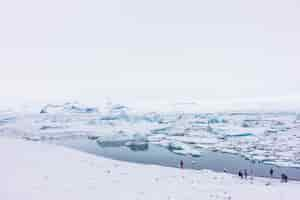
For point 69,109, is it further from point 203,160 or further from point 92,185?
point 92,185

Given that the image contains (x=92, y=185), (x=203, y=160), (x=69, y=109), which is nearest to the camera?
(x=92, y=185)

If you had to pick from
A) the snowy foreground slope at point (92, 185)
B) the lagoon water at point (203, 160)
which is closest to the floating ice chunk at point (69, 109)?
the lagoon water at point (203, 160)

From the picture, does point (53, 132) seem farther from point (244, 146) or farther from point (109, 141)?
point (244, 146)

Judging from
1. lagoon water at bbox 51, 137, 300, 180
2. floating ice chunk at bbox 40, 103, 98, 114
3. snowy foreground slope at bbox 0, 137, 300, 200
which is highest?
floating ice chunk at bbox 40, 103, 98, 114

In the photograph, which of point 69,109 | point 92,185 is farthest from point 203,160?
point 69,109

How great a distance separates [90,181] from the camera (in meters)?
12.7

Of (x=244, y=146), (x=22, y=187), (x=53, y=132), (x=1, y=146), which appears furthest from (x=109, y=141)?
(x=22, y=187)

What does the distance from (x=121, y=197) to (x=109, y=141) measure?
3929 centimetres

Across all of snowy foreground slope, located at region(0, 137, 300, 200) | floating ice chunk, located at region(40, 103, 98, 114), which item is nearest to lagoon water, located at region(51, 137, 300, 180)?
snowy foreground slope, located at region(0, 137, 300, 200)

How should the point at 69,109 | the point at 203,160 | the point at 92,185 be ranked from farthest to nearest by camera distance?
the point at 69,109, the point at 203,160, the point at 92,185

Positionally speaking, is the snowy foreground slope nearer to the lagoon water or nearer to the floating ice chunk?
the lagoon water

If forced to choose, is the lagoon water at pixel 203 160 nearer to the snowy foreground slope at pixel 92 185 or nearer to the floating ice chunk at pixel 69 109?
the snowy foreground slope at pixel 92 185

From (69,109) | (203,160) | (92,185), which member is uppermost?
(69,109)

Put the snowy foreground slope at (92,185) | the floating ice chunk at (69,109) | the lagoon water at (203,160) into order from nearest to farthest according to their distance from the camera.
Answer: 1. the snowy foreground slope at (92,185)
2. the lagoon water at (203,160)
3. the floating ice chunk at (69,109)
